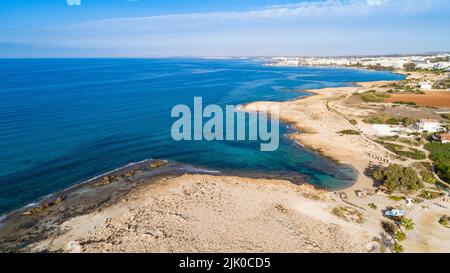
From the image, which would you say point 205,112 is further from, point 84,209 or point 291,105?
point 84,209

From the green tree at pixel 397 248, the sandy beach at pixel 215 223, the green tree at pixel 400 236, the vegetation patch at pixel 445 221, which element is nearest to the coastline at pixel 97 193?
the sandy beach at pixel 215 223

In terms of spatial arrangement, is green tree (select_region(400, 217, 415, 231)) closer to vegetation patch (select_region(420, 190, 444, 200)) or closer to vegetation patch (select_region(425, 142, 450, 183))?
vegetation patch (select_region(420, 190, 444, 200))

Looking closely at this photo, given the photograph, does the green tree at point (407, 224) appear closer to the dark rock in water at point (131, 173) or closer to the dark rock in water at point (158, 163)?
the dark rock in water at point (158, 163)

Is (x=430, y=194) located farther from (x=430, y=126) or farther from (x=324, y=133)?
(x=430, y=126)

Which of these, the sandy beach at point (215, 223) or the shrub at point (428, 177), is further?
the shrub at point (428, 177)

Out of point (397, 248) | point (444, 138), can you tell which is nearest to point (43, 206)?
point (397, 248)

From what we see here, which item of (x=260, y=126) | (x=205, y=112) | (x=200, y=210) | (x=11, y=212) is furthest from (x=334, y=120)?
(x=11, y=212)
